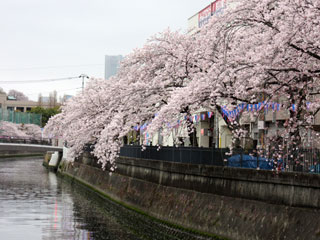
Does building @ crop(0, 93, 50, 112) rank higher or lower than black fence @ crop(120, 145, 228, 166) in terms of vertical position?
higher

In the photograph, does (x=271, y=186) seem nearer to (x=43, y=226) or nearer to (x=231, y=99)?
(x=231, y=99)

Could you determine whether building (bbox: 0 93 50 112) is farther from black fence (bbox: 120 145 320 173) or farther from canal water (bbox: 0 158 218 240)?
black fence (bbox: 120 145 320 173)

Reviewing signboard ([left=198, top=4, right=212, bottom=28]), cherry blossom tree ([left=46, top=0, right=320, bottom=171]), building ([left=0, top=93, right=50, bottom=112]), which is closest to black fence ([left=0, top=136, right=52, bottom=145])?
signboard ([left=198, top=4, right=212, bottom=28])

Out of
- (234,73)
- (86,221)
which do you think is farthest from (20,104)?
(234,73)

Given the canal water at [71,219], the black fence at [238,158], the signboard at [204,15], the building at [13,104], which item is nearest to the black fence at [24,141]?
Answer: the canal water at [71,219]

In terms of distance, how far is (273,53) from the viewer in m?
17.6

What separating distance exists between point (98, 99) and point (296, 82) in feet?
91.1

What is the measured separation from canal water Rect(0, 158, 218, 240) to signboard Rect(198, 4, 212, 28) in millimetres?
21586

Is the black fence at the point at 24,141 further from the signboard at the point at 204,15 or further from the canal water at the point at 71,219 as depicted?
the signboard at the point at 204,15

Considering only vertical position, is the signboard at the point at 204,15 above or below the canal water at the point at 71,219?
above

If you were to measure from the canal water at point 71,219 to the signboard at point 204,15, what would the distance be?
70.8ft

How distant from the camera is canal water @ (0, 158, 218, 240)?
25.5 meters

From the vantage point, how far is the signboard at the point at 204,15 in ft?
168

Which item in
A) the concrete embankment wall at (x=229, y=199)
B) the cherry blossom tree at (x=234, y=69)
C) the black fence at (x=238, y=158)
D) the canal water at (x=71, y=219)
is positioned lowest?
the canal water at (x=71, y=219)
